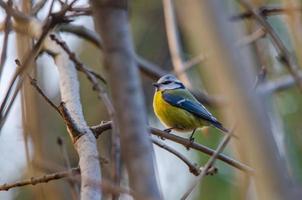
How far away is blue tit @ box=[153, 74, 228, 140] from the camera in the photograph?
3217mm

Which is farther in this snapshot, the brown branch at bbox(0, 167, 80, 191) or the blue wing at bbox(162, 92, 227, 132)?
A: the blue wing at bbox(162, 92, 227, 132)

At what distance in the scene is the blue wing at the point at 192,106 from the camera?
10.5 feet

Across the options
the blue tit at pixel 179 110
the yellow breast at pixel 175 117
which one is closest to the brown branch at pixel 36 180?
the blue tit at pixel 179 110

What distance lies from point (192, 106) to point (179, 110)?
0.07 metres

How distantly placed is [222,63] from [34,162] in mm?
772

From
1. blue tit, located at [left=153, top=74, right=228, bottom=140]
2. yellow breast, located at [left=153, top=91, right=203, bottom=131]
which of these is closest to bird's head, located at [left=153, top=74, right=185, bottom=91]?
blue tit, located at [left=153, top=74, right=228, bottom=140]

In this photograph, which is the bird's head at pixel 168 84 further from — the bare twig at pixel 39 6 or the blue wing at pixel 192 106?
the bare twig at pixel 39 6

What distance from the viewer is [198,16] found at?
0.62 metres

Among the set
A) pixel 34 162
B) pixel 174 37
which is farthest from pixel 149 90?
pixel 34 162

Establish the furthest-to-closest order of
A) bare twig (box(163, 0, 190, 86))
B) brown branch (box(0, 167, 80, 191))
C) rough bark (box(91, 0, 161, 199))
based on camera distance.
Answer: bare twig (box(163, 0, 190, 86))
brown branch (box(0, 167, 80, 191))
rough bark (box(91, 0, 161, 199))

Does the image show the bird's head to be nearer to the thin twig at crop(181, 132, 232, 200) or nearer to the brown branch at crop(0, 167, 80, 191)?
the brown branch at crop(0, 167, 80, 191)

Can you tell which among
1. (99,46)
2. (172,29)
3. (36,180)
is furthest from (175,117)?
(36,180)

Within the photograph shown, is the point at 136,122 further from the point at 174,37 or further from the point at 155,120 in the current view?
the point at 155,120

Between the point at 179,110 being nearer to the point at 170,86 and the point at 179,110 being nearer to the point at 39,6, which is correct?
the point at 170,86
